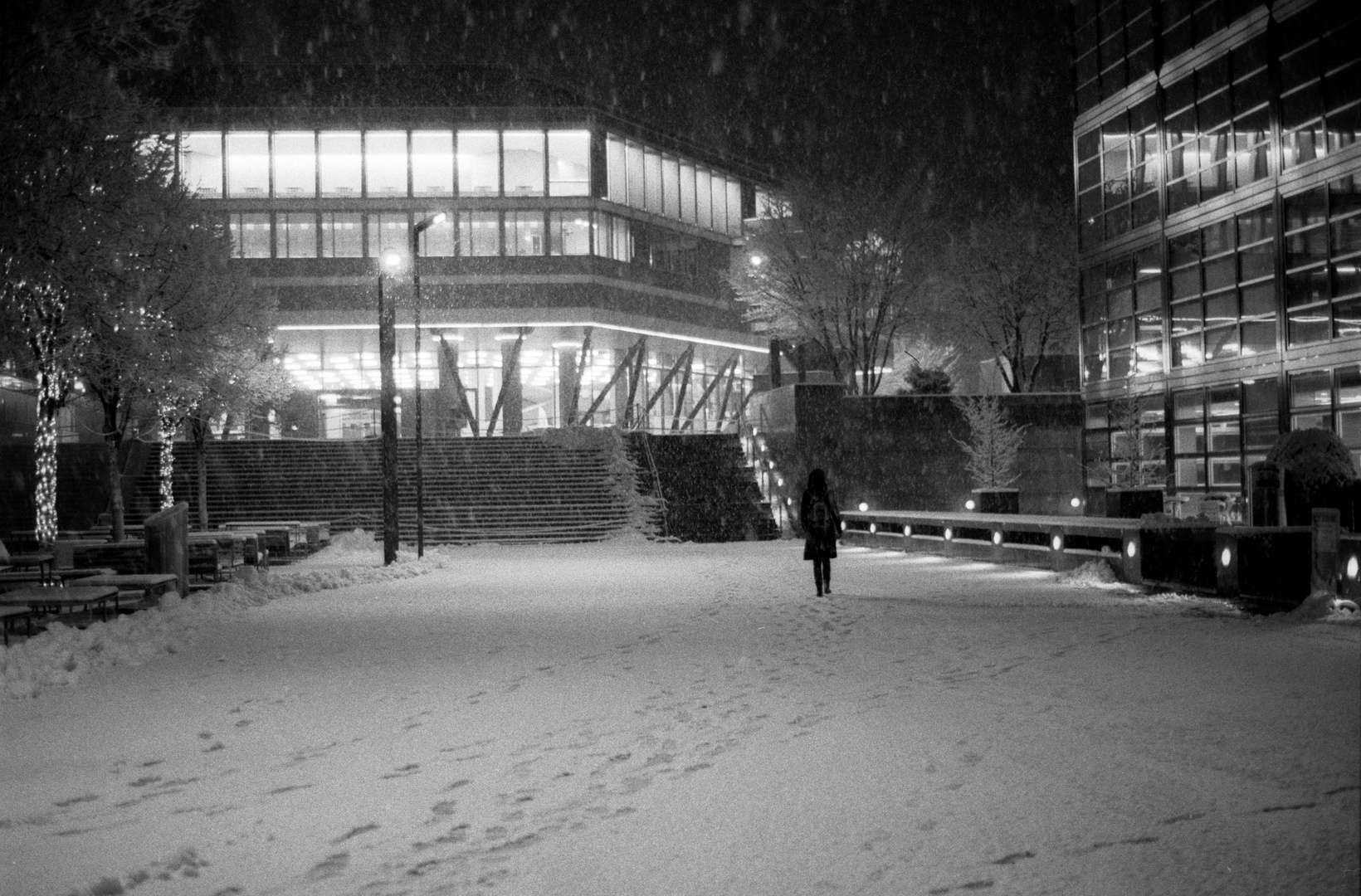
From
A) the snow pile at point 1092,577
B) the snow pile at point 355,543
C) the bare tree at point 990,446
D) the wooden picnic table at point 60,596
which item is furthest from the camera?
the bare tree at point 990,446

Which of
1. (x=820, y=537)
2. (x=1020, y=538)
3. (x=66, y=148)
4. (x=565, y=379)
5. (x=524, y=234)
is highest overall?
(x=524, y=234)

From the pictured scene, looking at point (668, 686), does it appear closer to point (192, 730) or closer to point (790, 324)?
point (192, 730)

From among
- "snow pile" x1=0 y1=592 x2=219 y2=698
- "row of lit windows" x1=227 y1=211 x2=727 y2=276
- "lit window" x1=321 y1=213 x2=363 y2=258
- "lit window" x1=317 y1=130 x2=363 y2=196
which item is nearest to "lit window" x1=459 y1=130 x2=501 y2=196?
"row of lit windows" x1=227 y1=211 x2=727 y2=276

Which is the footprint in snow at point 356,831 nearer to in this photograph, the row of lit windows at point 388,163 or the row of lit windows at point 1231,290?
the row of lit windows at point 1231,290

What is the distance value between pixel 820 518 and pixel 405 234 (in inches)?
1908

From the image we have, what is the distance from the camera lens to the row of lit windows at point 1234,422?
27031 millimetres

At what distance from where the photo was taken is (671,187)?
67938 mm

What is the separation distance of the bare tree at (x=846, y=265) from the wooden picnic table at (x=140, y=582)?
99.8ft

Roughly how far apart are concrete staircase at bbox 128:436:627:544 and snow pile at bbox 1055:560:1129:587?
18.4m

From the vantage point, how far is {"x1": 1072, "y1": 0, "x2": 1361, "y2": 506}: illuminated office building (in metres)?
27.2

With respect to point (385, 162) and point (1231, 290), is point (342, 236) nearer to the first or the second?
point (385, 162)

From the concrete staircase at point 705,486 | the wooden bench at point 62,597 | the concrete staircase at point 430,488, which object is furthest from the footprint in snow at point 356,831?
the concrete staircase at point 705,486

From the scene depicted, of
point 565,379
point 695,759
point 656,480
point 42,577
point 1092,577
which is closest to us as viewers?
point 695,759

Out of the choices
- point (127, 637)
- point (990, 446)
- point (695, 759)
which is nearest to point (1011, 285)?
point (990, 446)
